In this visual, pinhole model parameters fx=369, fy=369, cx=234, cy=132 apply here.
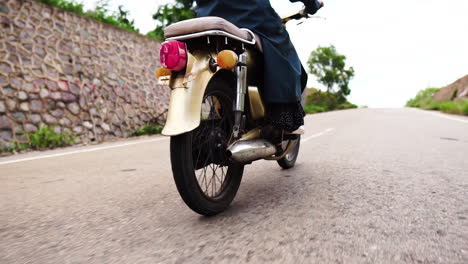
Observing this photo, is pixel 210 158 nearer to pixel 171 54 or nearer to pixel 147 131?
pixel 171 54

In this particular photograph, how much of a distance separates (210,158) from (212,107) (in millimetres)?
325

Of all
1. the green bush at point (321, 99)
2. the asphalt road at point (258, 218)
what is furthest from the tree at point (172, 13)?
the green bush at point (321, 99)

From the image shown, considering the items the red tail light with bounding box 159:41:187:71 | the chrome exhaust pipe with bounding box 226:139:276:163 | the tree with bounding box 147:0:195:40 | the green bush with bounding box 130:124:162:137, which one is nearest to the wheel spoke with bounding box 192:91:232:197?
the chrome exhaust pipe with bounding box 226:139:276:163

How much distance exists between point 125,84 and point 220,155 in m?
9.81

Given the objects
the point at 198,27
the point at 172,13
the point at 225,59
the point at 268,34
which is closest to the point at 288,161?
the point at 268,34

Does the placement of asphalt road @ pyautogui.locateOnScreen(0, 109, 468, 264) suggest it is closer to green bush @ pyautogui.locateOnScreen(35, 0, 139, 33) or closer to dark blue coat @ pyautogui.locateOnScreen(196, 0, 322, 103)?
dark blue coat @ pyautogui.locateOnScreen(196, 0, 322, 103)

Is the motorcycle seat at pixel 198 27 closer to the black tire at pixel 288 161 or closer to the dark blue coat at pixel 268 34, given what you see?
the dark blue coat at pixel 268 34

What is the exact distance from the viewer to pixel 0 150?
691cm

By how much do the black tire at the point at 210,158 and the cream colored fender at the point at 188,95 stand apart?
6 cm

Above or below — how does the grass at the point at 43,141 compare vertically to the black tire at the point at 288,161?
below

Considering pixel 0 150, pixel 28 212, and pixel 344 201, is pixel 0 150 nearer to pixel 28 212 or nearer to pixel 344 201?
pixel 28 212

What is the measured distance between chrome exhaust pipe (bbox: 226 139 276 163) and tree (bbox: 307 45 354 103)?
178 ft

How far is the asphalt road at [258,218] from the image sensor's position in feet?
5.28

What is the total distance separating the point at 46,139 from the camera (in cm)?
769
